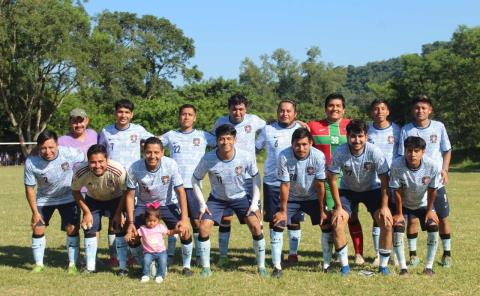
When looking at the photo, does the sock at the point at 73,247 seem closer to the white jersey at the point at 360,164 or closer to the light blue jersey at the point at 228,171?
the light blue jersey at the point at 228,171

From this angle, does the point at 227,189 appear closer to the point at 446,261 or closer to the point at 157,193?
the point at 157,193

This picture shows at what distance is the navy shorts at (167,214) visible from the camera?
7129 millimetres

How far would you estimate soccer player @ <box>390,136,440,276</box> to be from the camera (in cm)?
668

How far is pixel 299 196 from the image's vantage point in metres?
7.32

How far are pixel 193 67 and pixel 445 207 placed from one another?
187 ft

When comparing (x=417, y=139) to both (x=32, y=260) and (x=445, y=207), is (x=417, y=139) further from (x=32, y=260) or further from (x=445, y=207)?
(x=32, y=260)

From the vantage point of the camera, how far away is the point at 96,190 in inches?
285

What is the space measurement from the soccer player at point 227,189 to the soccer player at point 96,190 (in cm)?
101

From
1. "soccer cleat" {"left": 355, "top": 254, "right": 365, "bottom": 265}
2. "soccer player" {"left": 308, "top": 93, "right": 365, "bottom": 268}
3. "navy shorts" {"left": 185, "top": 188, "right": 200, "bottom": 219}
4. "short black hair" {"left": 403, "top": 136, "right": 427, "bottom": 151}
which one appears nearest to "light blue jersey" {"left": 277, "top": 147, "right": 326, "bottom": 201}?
"soccer player" {"left": 308, "top": 93, "right": 365, "bottom": 268}

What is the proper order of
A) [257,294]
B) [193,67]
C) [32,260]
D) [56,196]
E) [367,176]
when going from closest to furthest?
[257,294], [367,176], [56,196], [32,260], [193,67]

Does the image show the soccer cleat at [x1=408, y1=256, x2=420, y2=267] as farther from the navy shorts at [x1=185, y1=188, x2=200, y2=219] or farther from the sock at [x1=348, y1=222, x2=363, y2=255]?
the navy shorts at [x1=185, y1=188, x2=200, y2=219]

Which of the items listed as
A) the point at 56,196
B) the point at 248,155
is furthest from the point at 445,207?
the point at 56,196

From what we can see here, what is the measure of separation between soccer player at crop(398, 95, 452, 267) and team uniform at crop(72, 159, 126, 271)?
3.70 metres

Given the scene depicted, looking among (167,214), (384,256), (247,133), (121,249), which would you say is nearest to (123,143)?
(167,214)
